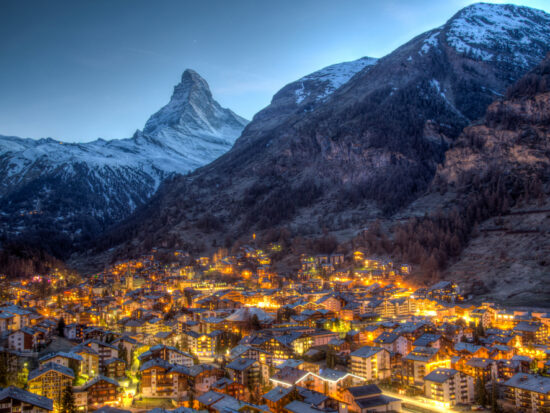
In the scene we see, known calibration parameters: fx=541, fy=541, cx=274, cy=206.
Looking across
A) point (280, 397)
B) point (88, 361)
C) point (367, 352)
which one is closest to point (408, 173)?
point (367, 352)

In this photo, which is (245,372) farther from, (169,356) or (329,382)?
(169,356)

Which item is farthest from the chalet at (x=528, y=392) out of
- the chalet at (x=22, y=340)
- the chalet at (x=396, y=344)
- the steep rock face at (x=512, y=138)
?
the steep rock face at (x=512, y=138)

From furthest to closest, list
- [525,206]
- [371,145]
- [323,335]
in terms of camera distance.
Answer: [371,145] → [525,206] → [323,335]

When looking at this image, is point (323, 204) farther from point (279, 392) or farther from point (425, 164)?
point (279, 392)

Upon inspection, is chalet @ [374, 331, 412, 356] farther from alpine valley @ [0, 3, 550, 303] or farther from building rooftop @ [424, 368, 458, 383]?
alpine valley @ [0, 3, 550, 303]

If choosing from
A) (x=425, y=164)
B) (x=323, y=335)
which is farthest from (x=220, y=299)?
(x=425, y=164)

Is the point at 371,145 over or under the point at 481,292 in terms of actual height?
over

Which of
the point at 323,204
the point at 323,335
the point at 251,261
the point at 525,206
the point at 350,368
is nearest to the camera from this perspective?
the point at 350,368

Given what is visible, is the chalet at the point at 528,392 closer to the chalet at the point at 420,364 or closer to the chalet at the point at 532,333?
the chalet at the point at 420,364
